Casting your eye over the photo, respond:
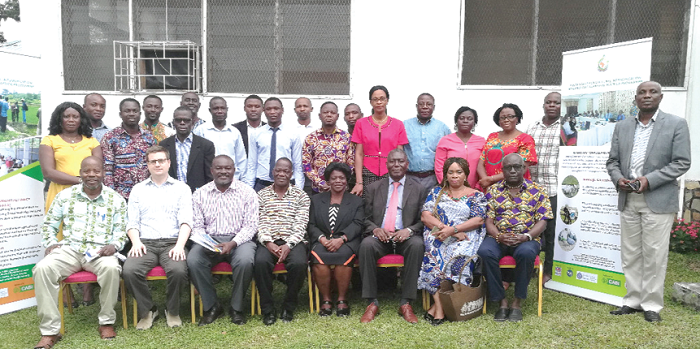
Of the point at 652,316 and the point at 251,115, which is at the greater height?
the point at 251,115

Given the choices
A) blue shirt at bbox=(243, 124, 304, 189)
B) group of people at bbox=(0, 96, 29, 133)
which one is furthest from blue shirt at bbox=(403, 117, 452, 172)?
group of people at bbox=(0, 96, 29, 133)

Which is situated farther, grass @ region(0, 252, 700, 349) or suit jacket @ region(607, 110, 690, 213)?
suit jacket @ region(607, 110, 690, 213)

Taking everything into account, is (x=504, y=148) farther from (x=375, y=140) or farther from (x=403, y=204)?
(x=375, y=140)

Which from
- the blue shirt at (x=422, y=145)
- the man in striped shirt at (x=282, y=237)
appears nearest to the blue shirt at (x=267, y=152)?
the man in striped shirt at (x=282, y=237)

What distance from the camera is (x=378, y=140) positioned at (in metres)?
5.04

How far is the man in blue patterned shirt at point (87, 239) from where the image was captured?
3932 millimetres

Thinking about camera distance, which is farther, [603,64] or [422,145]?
[422,145]

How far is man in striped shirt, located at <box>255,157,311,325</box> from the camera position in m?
4.29

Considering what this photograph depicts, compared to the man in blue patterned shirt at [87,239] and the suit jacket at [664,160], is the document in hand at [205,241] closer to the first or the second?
the man in blue patterned shirt at [87,239]

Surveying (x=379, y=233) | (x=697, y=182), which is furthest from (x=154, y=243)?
(x=697, y=182)

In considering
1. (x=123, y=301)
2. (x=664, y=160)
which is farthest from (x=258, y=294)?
(x=664, y=160)

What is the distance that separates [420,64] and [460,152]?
2397mm

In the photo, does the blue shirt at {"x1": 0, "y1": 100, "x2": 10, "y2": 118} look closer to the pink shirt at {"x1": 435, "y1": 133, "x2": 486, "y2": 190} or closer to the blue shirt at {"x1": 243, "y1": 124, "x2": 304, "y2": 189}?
the blue shirt at {"x1": 243, "y1": 124, "x2": 304, "y2": 189}

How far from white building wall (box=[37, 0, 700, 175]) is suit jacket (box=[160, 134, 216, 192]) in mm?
2465
